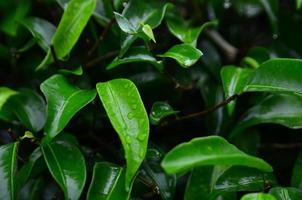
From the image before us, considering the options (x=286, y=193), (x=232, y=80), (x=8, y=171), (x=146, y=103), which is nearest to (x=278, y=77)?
(x=232, y=80)

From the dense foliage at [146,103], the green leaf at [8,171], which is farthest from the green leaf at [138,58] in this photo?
the green leaf at [8,171]

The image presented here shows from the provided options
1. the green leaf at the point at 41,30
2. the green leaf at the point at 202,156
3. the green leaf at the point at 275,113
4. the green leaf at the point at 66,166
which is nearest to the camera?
the green leaf at the point at 202,156

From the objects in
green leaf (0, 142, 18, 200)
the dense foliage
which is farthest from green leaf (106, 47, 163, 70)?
green leaf (0, 142, 18, 200)

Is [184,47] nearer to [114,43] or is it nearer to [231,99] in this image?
[231,99]

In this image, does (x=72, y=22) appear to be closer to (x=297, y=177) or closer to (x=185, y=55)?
(x=185, y=55)

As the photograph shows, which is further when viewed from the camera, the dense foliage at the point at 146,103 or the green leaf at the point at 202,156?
the dense foliage at the point at 146,103

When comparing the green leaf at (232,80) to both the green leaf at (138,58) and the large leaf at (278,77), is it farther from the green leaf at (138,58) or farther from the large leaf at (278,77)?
the green leaf at (138,58)

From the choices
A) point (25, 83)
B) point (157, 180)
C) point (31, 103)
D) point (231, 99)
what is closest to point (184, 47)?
point (231, 99)
